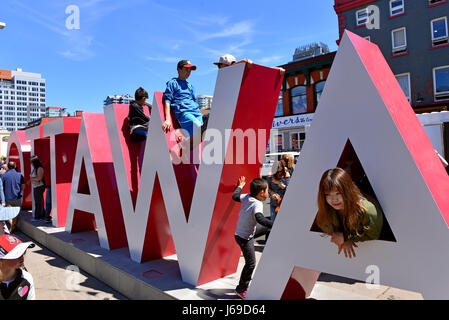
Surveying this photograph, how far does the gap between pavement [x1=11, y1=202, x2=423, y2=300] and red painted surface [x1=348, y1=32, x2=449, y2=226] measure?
188 centimetres

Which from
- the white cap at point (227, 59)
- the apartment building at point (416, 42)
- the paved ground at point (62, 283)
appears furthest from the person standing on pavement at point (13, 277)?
the apartment building at point (416, 42)

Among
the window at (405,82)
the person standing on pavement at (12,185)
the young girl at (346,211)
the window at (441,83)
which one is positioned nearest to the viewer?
the young girl at (346,211)

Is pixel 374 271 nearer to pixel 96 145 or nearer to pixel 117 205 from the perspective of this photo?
pixel 117 205

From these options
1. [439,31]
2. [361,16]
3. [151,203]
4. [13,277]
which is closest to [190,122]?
[151,203]

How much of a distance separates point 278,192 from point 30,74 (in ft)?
436

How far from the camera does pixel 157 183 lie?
172 inches

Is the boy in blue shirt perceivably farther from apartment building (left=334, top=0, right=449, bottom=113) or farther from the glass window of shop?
the glass window of shop

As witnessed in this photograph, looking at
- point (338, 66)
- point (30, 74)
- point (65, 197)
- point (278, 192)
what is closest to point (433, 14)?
point (278, 192)

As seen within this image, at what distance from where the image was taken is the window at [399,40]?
1692 cm

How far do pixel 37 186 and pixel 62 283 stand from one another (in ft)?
13.7

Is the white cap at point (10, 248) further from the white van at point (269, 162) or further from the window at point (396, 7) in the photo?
the window at point (396, 7)

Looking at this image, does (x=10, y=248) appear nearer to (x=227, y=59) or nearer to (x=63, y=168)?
(x=227, y=59)

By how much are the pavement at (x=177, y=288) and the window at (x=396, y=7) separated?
1753cm

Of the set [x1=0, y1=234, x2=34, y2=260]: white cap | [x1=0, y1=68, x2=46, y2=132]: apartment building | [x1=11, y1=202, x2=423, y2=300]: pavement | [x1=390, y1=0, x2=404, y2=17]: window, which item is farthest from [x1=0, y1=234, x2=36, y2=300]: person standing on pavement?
[x1=0, y1=68, x2=46, y2=132]: apartment building
